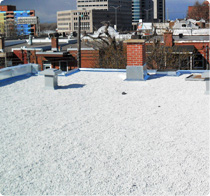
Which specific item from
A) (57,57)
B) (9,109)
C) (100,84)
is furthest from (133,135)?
(57,57)

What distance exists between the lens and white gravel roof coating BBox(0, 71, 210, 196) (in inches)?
214

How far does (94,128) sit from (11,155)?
2175 mm

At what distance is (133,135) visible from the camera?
751 cm

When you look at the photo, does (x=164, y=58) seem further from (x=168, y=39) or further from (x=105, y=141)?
(x=105, y=141)

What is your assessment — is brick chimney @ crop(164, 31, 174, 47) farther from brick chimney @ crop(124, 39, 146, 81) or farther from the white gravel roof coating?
the white gravel roof coating

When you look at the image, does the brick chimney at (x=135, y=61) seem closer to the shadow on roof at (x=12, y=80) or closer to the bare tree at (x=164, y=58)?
the shadow on roof at (x=12, y=80)

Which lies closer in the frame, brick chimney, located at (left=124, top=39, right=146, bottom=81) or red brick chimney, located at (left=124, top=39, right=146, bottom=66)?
brick chimney, located at (left=124, top=39, right=146, bottom=81)

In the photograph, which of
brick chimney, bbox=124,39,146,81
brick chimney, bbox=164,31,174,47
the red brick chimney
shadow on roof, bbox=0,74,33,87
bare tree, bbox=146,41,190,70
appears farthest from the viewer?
brick chimney, bbox=164,31,174,47

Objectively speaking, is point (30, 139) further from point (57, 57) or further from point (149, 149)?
point (57, 57)

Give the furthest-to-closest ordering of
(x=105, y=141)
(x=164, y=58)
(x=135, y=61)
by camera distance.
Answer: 1. (x=164, y=58)
2. (x=135, y=61)
3. (x=105, y=141)

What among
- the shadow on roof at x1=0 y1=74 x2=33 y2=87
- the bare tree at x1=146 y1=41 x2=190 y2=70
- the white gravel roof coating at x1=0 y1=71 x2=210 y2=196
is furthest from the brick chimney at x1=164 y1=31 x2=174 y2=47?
the white gravel roof coating at x1=0 y1=71 x2=210 y2=196

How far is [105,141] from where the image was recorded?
7176 mm

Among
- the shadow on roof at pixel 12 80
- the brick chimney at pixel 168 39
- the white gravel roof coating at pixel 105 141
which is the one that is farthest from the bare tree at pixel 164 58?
the white gravel roof coating at pixel 105 141

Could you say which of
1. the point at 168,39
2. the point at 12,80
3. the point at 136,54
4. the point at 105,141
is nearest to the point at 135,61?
the point at 136,54
